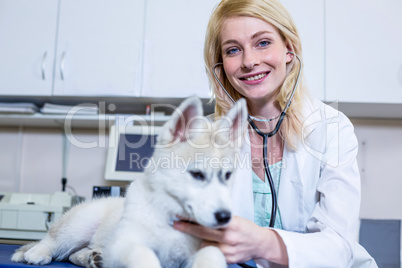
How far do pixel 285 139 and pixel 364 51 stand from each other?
1.42 metres

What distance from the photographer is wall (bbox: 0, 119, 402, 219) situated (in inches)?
106

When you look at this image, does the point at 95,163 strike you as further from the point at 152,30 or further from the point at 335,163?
the point at 335,163

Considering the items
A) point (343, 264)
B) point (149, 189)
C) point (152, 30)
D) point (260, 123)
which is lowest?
point (343, 264)

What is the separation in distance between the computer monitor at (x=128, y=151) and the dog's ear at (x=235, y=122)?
1534 mm

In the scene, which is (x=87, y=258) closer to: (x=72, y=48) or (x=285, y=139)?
(x=285, y=139)

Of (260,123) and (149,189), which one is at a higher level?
(260,123)

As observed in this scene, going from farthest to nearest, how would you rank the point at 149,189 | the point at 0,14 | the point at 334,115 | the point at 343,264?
the point at 0,14 < the point at 334,115 < the point at 343,264 < the point at 149,189

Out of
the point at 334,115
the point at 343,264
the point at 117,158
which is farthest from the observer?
the point at 117,158

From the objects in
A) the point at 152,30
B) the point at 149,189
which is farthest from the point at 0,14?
the point at 149,189

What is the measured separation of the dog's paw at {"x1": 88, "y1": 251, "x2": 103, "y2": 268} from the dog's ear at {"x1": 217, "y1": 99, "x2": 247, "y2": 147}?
0.41 metres

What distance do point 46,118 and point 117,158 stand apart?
1.97ft

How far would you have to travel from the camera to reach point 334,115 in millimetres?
1292

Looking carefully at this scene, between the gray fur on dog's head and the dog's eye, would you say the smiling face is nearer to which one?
the gray fur on dog's head

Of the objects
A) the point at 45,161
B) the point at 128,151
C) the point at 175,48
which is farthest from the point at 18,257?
the point at 45,161
